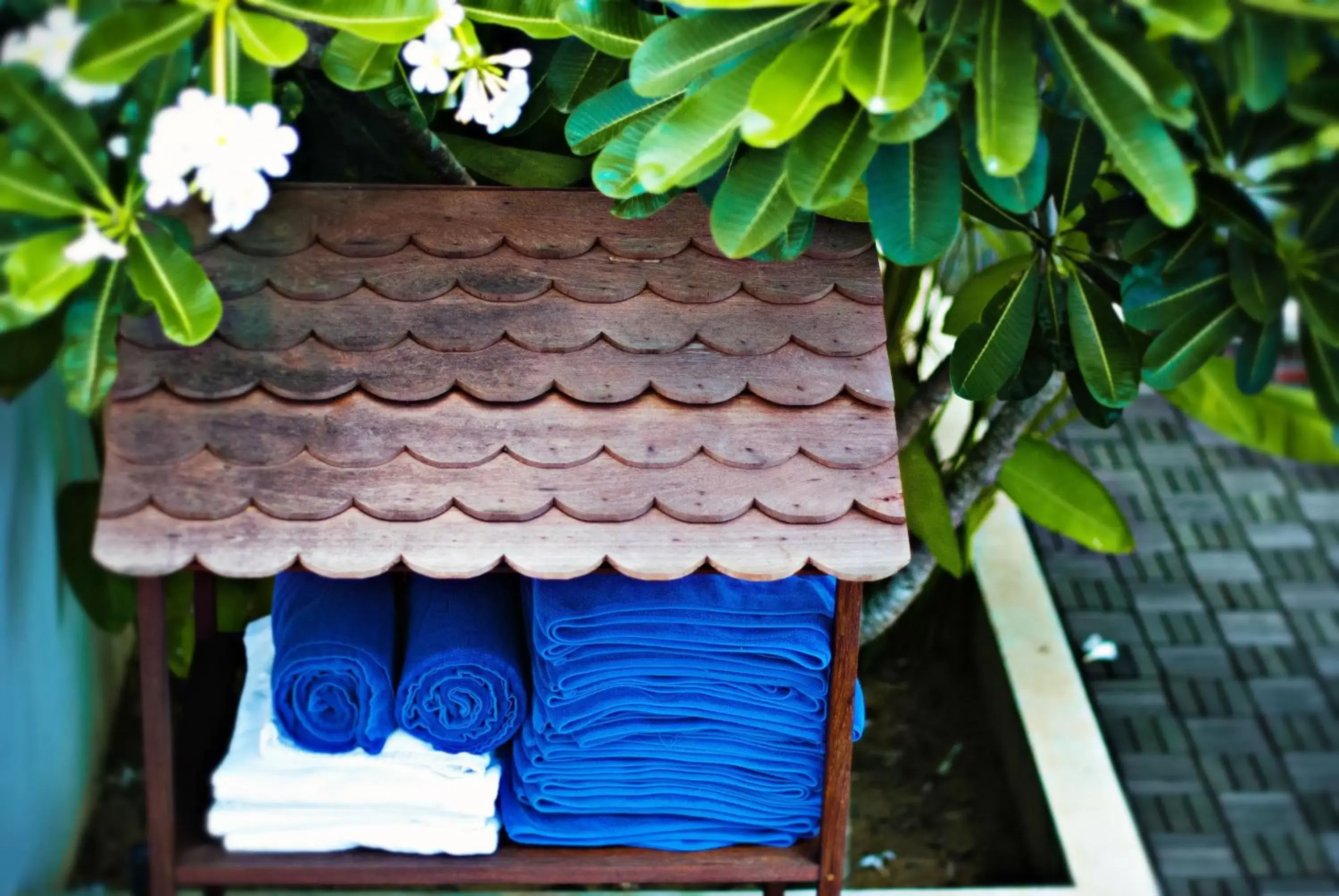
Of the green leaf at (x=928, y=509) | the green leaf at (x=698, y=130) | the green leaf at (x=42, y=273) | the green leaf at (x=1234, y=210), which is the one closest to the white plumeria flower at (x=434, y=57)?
the green leaf at (x=698, y=130)

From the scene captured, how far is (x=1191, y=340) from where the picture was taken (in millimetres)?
1070

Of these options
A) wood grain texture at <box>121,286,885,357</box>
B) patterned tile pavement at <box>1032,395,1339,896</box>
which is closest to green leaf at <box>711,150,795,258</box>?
wood grain texture at <box>121,286,885,357</box>

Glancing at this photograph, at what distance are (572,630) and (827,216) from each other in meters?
0.46

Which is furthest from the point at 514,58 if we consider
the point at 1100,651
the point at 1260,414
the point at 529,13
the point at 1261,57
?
the point at 1100,651

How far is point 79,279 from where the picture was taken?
88 centimetres

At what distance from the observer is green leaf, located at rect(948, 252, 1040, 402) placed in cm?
120

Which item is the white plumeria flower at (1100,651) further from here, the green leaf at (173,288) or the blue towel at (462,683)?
the green leaf at (173,288)

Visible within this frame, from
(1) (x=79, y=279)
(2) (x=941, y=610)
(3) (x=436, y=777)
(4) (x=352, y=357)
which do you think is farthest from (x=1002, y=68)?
(2) (x=941, y=610)

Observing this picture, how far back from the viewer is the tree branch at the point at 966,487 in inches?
62.0

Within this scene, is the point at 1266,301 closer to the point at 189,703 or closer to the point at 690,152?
the point at 690,152

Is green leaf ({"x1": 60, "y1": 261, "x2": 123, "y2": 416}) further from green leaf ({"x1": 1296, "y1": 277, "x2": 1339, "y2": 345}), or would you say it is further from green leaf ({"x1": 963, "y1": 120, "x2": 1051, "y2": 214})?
green leaf ({"x1": 1296, "y1": 277, "x2": 1339, "y2": 345})

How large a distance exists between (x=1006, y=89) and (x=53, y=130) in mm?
703

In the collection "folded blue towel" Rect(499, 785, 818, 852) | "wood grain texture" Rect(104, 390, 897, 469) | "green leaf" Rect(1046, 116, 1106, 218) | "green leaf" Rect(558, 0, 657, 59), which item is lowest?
"folded blue towel" Rect(499, 785, 818, 852)

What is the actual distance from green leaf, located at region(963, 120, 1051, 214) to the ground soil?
3.60 ft
